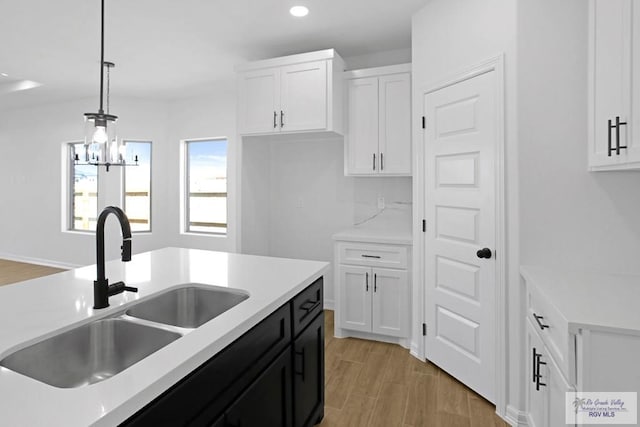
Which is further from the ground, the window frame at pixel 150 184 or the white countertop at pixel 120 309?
the window frame at pixel 150 184

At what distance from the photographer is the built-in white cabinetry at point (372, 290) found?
3005mm

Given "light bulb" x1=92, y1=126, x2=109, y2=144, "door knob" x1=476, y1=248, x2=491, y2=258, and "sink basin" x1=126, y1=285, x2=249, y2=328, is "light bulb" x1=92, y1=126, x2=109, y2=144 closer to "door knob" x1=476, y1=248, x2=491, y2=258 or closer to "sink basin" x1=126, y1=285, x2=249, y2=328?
"sink basin" x1=126, y1=285, x2=249, y2=328

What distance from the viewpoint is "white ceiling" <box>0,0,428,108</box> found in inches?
109

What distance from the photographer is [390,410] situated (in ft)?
7.14

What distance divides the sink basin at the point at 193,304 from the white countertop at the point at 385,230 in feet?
5.66

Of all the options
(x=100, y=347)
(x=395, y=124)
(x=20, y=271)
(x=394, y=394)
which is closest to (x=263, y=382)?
(x=100, y=347)

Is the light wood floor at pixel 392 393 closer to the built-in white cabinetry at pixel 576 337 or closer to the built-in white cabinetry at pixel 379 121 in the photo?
the built-in white cabinetry at pixel 576 337

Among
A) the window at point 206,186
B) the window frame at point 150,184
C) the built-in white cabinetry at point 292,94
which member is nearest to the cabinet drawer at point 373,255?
the built-in white cabinetry at point 292,94

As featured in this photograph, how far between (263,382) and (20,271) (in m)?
6.31

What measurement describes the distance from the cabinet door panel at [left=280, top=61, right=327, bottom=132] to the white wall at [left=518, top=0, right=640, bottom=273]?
162 centimetres

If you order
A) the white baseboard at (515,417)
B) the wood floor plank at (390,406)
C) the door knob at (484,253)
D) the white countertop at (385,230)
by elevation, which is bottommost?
the wood floor plank at (390,406)

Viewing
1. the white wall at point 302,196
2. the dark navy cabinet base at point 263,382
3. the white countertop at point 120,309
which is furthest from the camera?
the white wall at point 302,196

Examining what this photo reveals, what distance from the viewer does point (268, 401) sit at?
4.49 ft

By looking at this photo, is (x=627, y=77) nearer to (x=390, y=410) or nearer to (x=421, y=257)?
(x=421, y=257)
